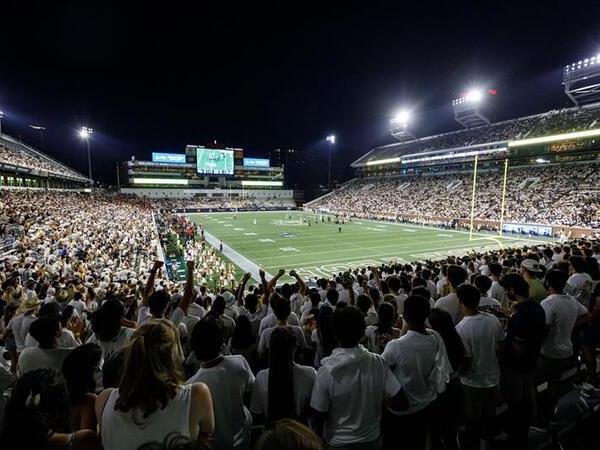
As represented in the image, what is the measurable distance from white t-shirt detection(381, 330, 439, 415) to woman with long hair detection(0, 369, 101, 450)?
7.14 ft

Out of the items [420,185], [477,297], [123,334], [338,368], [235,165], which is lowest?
[123,334]

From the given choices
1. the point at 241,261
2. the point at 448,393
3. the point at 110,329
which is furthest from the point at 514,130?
the point at 110,329

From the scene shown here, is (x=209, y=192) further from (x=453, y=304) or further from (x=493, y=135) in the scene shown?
(x=453, y=304)

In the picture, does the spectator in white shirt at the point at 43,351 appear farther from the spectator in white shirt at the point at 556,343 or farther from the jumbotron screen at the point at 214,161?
the jumbotron screen at the point at 214,161

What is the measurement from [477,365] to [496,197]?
159ft

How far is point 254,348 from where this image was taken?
4.23 metres

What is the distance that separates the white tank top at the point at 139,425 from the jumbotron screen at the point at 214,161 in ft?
292

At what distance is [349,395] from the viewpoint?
2309mm

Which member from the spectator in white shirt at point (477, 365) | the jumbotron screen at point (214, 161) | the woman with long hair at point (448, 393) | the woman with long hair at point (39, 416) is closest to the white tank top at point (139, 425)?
the woman with long hair at point (39, 416)

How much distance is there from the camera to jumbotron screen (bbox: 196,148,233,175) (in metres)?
86.0

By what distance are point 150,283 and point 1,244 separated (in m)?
13.6

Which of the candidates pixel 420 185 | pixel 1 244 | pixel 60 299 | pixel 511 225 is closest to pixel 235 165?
pixel 420 185

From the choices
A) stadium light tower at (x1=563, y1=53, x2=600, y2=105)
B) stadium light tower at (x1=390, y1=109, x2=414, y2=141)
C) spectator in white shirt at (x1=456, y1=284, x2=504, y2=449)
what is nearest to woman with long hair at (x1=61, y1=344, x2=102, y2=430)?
spectator in white shirt at (x1=456, y1=284, x2=504, y2=449)

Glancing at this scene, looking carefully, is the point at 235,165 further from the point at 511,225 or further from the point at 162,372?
the point at 162,372
